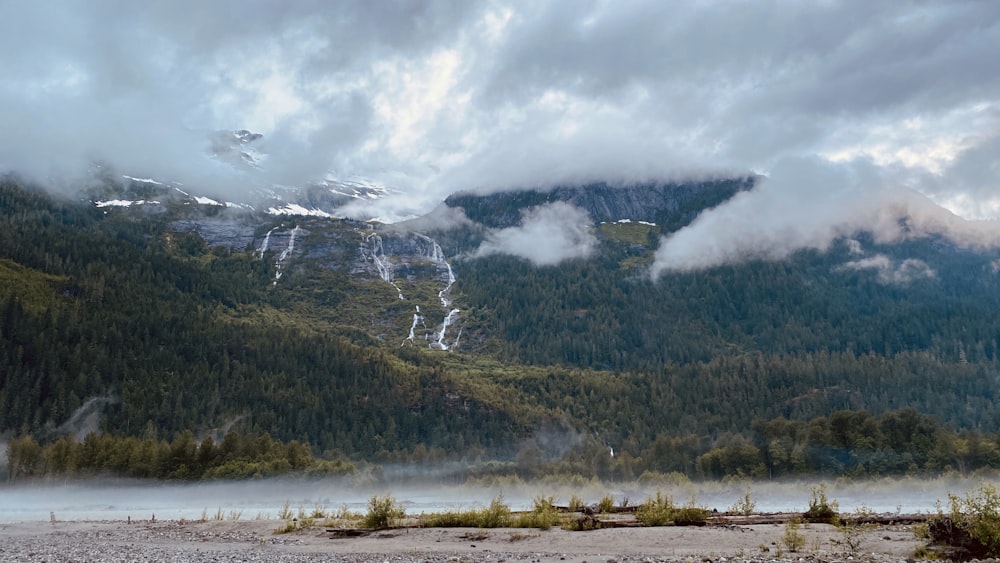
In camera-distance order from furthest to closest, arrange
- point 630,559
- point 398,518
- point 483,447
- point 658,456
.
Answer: point 483,447
point 658,456
point 398,518
point 630,559

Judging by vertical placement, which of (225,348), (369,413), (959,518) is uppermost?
(225,348)

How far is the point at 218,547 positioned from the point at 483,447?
5138 inches

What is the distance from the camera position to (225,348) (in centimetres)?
19650

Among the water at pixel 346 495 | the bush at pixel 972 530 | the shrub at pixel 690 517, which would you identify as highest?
the bush at pixel 972 530

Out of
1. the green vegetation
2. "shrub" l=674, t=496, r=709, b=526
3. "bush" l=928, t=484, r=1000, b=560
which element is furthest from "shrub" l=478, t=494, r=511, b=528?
the green vegetation

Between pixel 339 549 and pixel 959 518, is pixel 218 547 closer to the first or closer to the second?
pixel 339 549

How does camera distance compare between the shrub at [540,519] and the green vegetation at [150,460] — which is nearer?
the shrub at [540,519]

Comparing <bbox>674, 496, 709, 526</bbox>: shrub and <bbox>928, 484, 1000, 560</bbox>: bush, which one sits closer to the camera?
<bbox>928, 484, 1000, 560</bbox>: bush

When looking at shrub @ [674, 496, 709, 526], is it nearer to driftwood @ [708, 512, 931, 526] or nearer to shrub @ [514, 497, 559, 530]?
driftwood @ [708, 512, 931, 526]

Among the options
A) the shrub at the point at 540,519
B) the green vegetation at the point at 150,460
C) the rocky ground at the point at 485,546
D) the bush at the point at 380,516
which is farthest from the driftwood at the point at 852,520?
the green vegetation at the point at 150,460

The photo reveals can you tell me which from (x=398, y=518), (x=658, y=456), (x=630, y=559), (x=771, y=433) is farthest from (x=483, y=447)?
(x=630, y=559)

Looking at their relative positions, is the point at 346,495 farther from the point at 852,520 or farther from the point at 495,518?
the point at 852,520

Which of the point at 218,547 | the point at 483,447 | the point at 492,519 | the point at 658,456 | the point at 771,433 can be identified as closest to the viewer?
the point at 218,547

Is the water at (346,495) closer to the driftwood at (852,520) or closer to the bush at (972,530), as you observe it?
the driftwood at (852,520)
